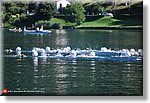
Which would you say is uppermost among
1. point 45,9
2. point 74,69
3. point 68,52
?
point 45,9

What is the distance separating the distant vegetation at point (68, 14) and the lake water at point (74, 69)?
0.07 m

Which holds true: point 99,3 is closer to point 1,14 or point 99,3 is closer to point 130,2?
point 130,2

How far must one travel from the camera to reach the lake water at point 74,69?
4.27 metres

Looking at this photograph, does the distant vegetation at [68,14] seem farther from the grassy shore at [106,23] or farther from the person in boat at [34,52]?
the person in boat at [34,52]

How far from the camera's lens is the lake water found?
168 inches

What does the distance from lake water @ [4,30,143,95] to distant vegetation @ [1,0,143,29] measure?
0.24ft

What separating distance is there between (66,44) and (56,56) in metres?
0.12

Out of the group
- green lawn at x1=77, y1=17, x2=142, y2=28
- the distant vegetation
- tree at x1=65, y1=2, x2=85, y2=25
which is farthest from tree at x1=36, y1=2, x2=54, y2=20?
green lawn at x1=77, y1=17, x2=142, y2=28

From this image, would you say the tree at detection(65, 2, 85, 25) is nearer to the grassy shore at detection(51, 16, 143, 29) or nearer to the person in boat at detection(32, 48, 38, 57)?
the grassy shore at detection(51, 16, 143, 29)

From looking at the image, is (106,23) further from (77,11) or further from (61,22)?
(61,22)

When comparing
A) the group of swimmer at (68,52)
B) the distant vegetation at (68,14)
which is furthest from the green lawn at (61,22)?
the group of swimmer at (68,52)

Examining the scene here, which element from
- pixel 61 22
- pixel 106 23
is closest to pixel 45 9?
pixel 61 22

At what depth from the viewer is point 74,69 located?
4.32 meters

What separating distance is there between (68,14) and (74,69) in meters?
0.44
